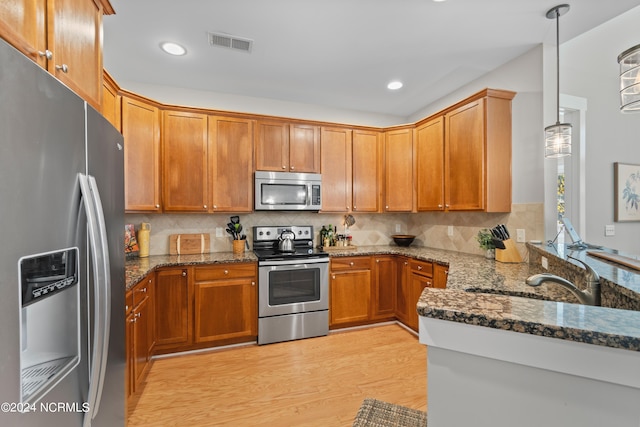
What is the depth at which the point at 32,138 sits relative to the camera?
0.74 m

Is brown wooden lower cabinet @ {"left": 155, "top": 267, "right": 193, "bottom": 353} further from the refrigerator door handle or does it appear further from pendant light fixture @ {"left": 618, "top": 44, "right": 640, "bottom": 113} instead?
pendant light fixture @ {"left": 618, "top": 44, "right": 640, "bottom": 113}

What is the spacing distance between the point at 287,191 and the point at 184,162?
1177mm

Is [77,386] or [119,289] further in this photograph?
[119,289]

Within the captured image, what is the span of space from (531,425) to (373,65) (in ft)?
9.74

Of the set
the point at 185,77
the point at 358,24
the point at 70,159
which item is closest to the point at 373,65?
the point at 358,24

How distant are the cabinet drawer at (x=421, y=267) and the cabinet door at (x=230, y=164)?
6.59 ft

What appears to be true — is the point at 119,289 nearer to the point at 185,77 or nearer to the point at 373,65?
the point at 185,77

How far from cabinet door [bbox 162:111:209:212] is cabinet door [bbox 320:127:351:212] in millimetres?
1435

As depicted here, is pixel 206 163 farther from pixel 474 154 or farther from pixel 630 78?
pixel 630 78

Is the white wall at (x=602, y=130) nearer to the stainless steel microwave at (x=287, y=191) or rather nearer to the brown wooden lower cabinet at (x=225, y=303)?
the stainless steel microwave at (x=287, y=191)

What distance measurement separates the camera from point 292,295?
10.3ft

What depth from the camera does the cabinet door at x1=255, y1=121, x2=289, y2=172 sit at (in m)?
3.37

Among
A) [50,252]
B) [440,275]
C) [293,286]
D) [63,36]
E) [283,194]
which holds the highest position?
[63,36]

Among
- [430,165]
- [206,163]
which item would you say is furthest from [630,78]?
[206,163]
